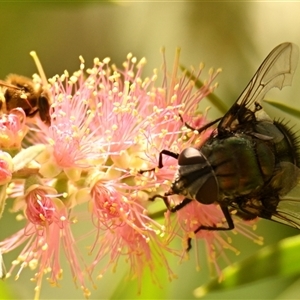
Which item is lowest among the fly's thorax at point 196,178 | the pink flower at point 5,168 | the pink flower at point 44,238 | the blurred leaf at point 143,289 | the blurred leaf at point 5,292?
the blurred leaf at point 5,292

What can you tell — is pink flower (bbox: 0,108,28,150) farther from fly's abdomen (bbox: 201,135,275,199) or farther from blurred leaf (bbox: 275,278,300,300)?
blurred leaf (bbox: 275,278,300,300)

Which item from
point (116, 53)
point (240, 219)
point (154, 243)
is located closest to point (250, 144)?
point (240, 219)

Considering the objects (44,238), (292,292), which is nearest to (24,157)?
(44,238)

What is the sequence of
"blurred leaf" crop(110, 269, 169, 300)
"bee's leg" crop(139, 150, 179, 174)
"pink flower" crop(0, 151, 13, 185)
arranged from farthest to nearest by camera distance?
"blurred leaf" crop(110, 269, 169, 300)
"bee's leg" crop(139, 150, 179, 174)
"pink flower" crop(0, 151, 13, 185)

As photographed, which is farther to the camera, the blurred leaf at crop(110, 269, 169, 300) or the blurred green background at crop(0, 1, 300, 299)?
the blurred green background at crop(0, 1, 300, 299)

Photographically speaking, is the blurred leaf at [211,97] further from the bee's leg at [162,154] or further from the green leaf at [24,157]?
the green leaf at [24,157]

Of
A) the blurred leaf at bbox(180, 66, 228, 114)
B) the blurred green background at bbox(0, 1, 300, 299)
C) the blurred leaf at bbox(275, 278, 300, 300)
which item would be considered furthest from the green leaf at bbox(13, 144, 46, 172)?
the blurred leaf at bbox(275, 278, 300, 300)

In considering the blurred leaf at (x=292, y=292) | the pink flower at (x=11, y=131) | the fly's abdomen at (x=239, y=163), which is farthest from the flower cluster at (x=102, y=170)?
the blurred leaf at (x=292, y=292)
